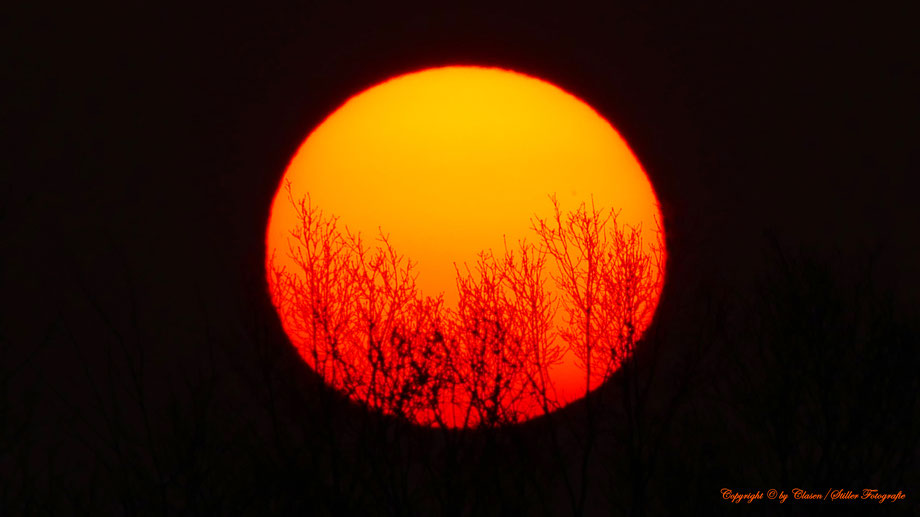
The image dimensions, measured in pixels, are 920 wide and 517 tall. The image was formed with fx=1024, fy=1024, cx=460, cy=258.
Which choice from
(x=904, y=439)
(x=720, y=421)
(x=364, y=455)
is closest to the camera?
(x=904, y=439)

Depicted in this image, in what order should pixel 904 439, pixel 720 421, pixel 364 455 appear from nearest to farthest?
1. pixel 904 439
2. pixel 364 455
3. pixel 720 421

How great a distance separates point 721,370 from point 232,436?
8053 millimetres

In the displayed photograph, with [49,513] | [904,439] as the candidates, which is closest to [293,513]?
[49,513]

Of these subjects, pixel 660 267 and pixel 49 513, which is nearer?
pixel 49 513

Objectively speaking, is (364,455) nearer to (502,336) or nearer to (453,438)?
(453,438)

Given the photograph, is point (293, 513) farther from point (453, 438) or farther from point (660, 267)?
point (660, 267)

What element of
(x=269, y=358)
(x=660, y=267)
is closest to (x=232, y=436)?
(x=269, y=358)

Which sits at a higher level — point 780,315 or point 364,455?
point 780,315

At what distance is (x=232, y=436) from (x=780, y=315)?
9.01 meters

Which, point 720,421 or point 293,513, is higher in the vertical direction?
point 720,421

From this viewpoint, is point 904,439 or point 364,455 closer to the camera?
point 904,439

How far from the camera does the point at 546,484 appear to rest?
56.7 feet

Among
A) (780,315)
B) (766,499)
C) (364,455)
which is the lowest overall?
(766,499)

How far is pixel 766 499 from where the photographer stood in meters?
16.2
